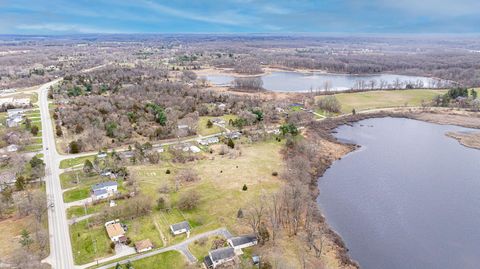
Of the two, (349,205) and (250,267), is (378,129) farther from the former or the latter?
(250,267)

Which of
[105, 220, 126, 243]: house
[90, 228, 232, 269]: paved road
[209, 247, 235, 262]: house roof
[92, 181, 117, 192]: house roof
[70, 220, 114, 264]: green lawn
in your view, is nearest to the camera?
[209, 247, 235, 262]: house roof

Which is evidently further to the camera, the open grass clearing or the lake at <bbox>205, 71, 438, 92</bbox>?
the lake at <bbox>205, 71, 438, 92</bbox>

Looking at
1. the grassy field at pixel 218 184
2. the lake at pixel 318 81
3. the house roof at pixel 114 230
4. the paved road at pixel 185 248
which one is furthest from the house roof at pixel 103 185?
the lake at pixel 318 81

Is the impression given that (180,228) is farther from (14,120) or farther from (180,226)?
(14,120)

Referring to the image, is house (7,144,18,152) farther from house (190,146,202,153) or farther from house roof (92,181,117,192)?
house (190,146,202,153)

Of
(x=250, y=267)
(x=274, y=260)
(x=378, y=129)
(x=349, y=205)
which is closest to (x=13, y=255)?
(x=250, y=267)

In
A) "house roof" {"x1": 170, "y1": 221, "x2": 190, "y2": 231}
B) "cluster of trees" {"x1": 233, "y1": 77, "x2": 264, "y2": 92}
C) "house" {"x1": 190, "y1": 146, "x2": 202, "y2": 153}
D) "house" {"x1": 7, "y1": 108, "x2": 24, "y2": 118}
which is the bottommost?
"house roof" {"x1": 170, "y1": 221, "x2": 190, "y2": 231}

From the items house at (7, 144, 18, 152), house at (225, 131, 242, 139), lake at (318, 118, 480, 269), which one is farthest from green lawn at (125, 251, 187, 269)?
house at (7, 144, 18, 152)

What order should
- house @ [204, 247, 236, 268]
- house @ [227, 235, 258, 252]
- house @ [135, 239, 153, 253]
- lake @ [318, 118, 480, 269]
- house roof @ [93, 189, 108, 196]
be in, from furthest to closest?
house roof @ [93, 189, 108, 196] → lake @ [318, 118, 480, 269] → house @ [227, 235, 258, 252] → house @ [135, 239, 153, 253] → house @ [204, 247, 236, 268]

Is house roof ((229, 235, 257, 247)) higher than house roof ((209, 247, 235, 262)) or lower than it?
lower
